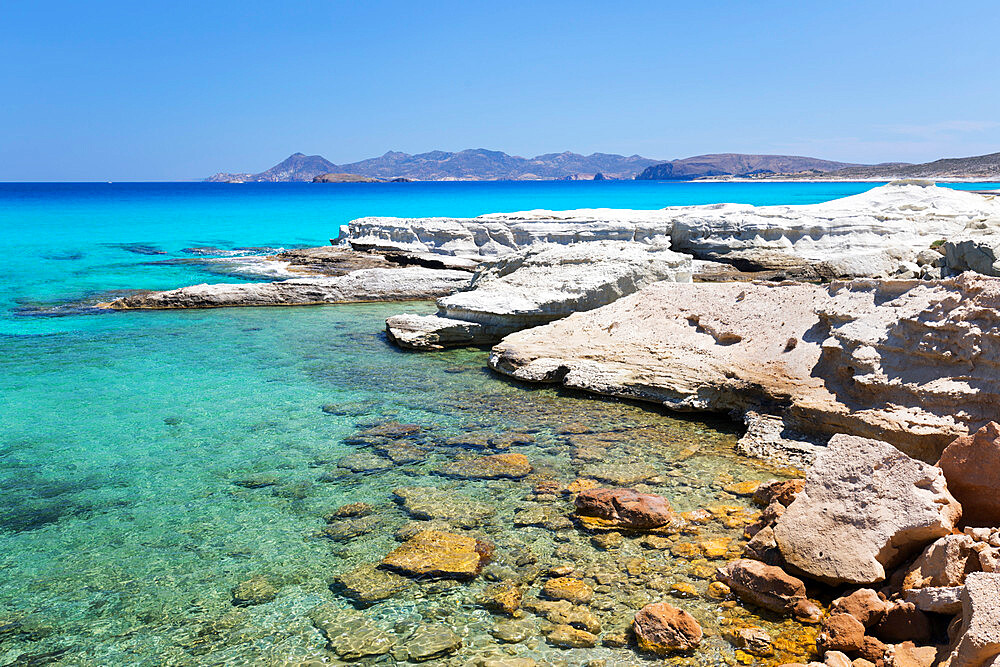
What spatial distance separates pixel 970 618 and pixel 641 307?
7.96 m

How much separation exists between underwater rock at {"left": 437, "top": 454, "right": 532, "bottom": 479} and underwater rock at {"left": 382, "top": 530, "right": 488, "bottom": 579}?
1.32 meters

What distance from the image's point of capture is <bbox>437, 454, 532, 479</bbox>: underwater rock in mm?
7238

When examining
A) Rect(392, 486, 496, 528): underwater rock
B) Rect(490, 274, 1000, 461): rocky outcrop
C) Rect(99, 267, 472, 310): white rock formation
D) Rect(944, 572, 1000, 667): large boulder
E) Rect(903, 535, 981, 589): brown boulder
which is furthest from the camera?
Rect(99, 267, 472, 310): white rock formation

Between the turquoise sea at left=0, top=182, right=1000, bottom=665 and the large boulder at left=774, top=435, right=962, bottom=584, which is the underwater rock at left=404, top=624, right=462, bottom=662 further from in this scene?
the large boulder at left=774, top=435, right=962, bottom=584

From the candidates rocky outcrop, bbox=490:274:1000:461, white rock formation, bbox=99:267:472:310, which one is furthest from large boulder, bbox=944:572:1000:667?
white rock formation, bbox=99:267:472:310

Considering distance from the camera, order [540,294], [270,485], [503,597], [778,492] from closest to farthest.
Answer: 1. [503,597]
2. [778,492]
3. [270,485]
4. [540,294]

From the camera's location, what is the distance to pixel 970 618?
3668 mm

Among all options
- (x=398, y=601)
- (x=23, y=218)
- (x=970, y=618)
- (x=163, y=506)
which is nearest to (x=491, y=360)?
(x=163, y=506)

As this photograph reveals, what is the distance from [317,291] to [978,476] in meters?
15.1

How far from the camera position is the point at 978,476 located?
5184 mm

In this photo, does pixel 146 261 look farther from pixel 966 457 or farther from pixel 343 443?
pixel 966 457

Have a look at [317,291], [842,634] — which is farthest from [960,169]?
[842,634]

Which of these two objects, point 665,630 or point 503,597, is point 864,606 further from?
point 503,597

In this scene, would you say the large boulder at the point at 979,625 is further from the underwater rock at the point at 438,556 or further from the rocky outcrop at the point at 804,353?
the rocky outcrop at the point at 804,353
